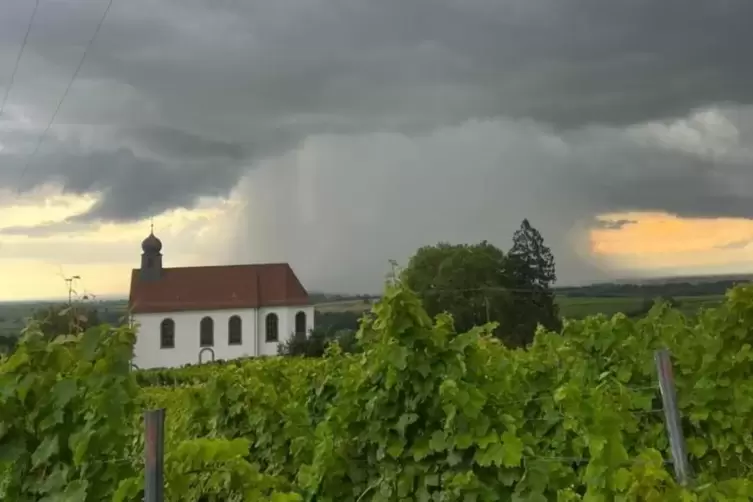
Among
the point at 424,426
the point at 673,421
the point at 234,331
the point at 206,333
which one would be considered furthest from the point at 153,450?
the point at 206,333

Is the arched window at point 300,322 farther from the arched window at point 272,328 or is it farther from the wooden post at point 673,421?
the wooden post at point 673,421

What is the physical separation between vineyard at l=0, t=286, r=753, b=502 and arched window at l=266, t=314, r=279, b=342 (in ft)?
187

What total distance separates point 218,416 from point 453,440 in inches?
104

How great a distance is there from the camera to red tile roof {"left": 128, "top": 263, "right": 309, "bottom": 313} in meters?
→ 62.7

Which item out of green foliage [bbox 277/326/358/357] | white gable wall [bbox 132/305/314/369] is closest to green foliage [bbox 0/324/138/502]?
green foliage [bbox 277/326/358/357]

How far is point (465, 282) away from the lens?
5088 cm

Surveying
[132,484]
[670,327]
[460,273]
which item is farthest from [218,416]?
[460,273]

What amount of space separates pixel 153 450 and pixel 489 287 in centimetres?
4883

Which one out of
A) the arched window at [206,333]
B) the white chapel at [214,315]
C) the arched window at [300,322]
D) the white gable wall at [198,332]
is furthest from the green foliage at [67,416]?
the arched window at [206,333]

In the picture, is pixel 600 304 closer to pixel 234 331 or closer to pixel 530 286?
pixel 530 286

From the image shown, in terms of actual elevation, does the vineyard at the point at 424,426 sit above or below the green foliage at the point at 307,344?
above

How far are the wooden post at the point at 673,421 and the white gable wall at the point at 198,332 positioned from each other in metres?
58.8

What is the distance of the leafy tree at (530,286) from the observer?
50250mm

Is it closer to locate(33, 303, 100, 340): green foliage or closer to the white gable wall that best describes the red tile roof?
the white gable wall
